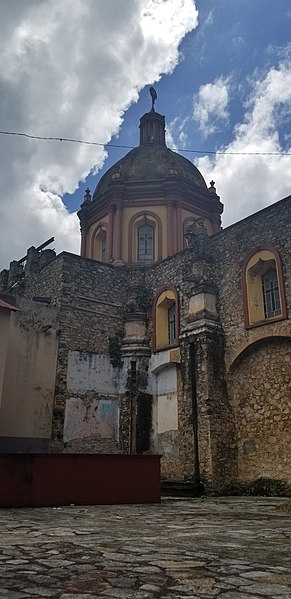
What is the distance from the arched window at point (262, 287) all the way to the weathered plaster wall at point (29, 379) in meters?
6.33

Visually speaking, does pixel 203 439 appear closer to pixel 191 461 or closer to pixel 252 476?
pixel 191 461

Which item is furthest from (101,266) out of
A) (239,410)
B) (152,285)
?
(239,410)

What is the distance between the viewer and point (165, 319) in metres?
17.3

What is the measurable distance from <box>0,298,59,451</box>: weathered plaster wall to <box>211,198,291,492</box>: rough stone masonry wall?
18.4ft

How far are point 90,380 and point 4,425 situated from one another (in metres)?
3.22

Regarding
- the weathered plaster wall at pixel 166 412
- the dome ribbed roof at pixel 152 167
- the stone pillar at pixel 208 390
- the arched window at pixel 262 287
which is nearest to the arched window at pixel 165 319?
the weathered plaster wall at pixel 166 412

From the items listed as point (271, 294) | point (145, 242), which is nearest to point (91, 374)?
point (271, 294)

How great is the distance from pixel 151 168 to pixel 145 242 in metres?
3.84

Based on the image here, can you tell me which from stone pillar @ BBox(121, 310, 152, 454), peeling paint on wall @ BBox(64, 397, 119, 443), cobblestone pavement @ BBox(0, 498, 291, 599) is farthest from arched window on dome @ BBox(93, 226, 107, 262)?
cobblestone pavement @ BBox(0, 498, 291, 599)

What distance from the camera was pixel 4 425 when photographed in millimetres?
14055

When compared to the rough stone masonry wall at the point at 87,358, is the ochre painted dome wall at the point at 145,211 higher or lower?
higher

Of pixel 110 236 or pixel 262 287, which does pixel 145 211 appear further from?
pixel 262 287

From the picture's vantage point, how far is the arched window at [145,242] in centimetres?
2070

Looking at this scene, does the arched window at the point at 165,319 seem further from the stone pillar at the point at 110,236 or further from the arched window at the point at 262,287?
the stone pillar at the point at 110,236
